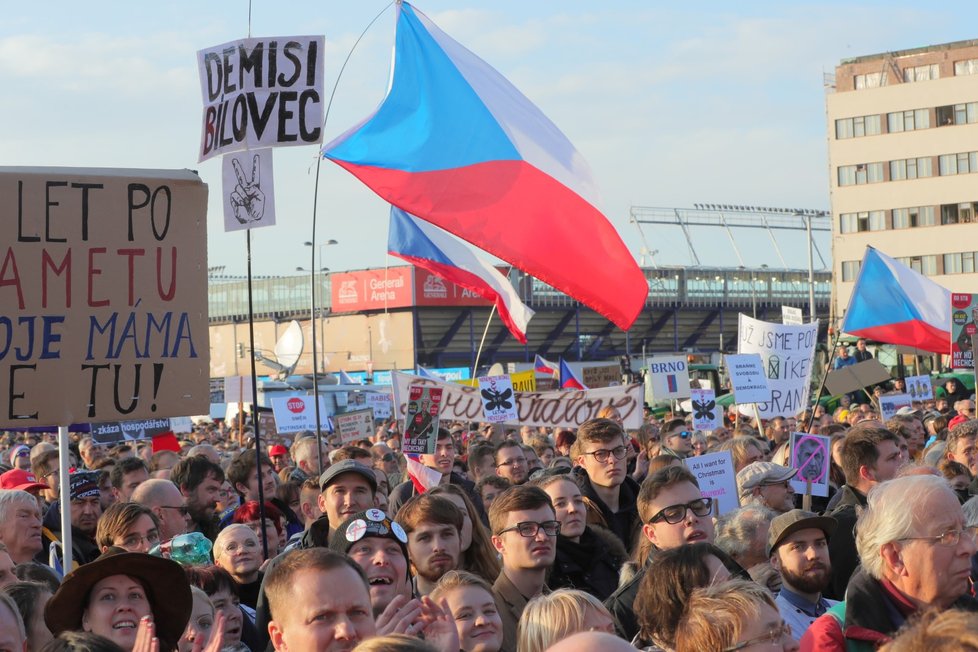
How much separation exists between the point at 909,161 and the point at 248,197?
215ft

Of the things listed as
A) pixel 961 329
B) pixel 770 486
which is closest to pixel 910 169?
pixel 961 329

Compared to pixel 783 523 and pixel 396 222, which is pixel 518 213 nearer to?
pixel 396 222

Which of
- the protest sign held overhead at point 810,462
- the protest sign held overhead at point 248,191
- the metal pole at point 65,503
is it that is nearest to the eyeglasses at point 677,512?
the metal pole at point 65,503

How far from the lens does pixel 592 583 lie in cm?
713

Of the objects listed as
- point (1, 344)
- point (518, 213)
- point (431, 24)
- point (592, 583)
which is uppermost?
point (431, 24)

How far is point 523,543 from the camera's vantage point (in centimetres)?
618

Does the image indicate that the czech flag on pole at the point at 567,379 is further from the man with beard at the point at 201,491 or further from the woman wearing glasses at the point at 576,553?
the woman wearing glasses at the point at 576,553

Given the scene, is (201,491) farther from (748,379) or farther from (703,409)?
(703,409)

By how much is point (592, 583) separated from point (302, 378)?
53.6 metres

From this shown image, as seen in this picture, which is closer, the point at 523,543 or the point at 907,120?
the point at 523,543

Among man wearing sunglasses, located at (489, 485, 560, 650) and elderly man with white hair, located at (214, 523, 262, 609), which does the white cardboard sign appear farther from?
man wearing sunglasses, located at (489, 485, 560, 650)

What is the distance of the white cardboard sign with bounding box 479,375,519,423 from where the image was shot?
14422 millimetres

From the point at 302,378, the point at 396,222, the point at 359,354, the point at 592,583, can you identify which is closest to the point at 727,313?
the point at 359,354

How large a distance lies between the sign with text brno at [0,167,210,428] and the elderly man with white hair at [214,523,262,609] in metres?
0.82
